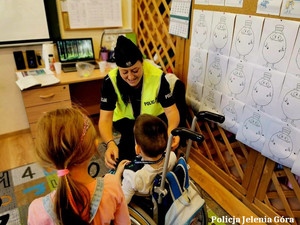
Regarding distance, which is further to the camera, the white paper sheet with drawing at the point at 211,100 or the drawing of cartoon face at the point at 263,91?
the white paper sheet with drawing at the point at 211,100

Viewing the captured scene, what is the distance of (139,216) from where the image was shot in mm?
1104

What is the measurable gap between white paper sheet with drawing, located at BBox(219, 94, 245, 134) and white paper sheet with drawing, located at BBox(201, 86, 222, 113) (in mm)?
40

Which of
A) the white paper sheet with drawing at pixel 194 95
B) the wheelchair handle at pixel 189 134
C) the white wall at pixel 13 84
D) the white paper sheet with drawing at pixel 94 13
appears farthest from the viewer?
the white paper sheet with drawing at pixel 94 13

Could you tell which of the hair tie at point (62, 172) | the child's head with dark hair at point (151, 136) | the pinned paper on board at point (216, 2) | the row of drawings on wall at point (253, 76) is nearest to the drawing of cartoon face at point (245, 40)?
the row of drawings on wall at point (253, 76)

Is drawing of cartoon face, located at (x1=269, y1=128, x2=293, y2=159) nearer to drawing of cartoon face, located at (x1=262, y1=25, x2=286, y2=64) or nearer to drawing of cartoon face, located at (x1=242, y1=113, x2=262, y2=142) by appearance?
drawing of cartoon face, located at (x1=242, y1=113, x2=262, y2=142)

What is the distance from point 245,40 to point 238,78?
0.76 feet

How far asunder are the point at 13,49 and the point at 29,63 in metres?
0.19

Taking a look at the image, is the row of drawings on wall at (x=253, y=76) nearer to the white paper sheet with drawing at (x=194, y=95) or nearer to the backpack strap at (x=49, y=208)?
the white paper sheet with drawing at (x=194, y=95)

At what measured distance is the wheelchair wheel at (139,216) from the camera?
109 centimetres

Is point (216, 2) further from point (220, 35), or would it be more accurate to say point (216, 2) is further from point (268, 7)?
point (268, 7)

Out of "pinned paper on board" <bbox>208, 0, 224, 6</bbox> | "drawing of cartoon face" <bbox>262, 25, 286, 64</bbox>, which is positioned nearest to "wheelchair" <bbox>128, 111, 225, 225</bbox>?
"drawing of cartoon face" <bbox>262, 25, 286, 64</bbox>

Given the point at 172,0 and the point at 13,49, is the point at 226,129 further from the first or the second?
the point at 13,49

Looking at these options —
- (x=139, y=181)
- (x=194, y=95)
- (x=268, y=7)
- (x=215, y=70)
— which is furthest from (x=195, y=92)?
(x=139, y=181)

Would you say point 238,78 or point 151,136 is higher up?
point 238,78
